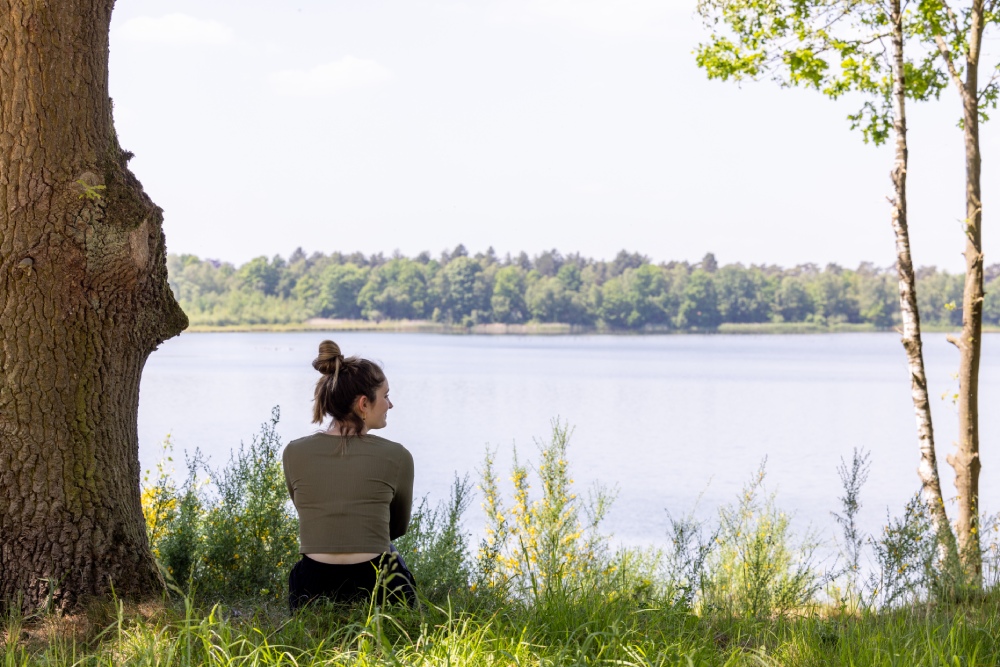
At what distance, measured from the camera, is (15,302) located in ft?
12.1

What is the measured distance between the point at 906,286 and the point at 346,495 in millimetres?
5330

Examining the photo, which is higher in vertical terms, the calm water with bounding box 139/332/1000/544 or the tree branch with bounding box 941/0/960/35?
the tree branch with bounding box 941/0/960/35

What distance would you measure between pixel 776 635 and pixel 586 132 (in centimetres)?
11512

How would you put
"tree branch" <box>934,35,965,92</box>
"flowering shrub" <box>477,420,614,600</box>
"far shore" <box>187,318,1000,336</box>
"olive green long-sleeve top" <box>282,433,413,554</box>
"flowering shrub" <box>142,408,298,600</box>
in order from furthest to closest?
1. "far shore" <box>187,318,1000,336</box>
2. "tree branch" <box>934,35,965,92</box>
3. "flowering shrub" <box>477,420,614,600</box>
4. "flowering shrub" <box>142,408,298,600</box>
5. "olive green long-sleeve top" <box>282,433,413,554</box>

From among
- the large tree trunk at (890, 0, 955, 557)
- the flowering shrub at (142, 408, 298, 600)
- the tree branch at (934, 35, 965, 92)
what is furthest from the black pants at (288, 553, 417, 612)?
the tree branch at (934, 35, 965, 92)

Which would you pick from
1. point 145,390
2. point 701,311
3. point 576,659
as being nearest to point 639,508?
point 576,659

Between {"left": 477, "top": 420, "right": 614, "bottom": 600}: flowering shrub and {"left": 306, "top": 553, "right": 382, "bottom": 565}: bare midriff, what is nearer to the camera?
{"left": 306, "top": 553, "right": 382, "bottom": 565}: bare midriff

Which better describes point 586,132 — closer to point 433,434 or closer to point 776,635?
point 433,434

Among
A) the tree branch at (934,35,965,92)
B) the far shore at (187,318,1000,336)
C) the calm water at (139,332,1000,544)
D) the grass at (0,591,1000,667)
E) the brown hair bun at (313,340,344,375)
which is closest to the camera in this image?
the grass at (0,591,1000,667)

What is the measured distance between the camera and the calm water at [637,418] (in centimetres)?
1897

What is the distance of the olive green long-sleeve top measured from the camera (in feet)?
11.7

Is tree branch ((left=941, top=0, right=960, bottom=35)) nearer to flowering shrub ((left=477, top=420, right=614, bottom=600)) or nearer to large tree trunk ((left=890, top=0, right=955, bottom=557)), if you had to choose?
large tree trunk ((left=890, top=0, right=955, bottom=557))

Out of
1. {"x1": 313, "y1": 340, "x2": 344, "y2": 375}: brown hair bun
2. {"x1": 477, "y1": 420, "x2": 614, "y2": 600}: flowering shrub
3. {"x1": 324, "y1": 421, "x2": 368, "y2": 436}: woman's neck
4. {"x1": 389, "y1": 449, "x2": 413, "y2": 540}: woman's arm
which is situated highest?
{"x1": 313, "y1": 340, "x2": 344, "y2": 375}: brown hair bun

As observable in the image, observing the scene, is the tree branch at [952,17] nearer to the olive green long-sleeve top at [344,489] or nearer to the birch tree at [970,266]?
the birch tree at [970,266]
